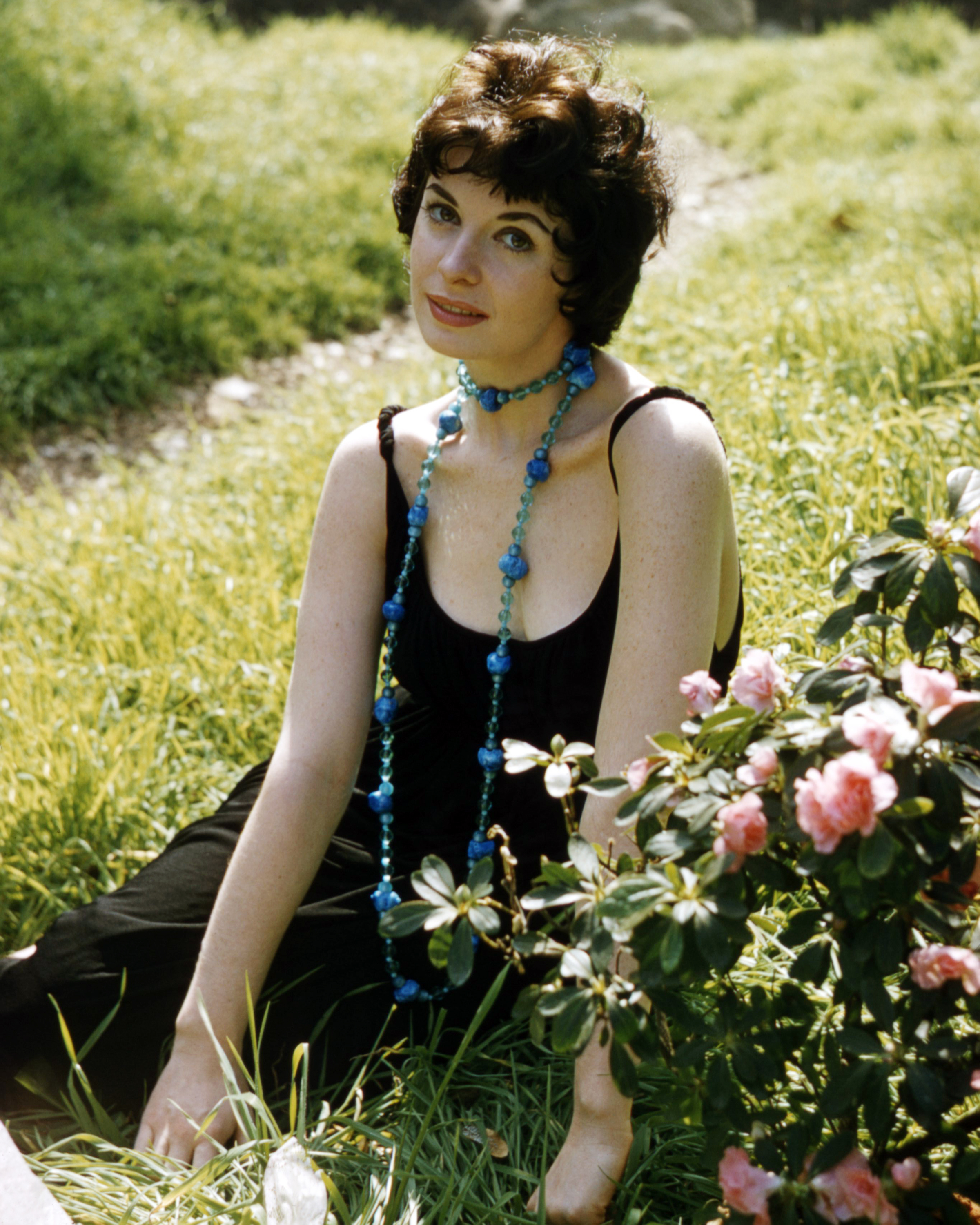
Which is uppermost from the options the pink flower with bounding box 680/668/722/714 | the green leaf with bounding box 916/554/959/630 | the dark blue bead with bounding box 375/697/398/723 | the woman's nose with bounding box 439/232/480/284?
the woman's nose with bounding box 439/232/480/284

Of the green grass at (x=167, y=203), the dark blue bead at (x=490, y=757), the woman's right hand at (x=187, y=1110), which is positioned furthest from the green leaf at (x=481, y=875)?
the green grass at (x=167, y=203)

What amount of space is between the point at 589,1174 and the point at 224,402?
424 cm

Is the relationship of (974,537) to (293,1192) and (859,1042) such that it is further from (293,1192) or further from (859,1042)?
(293,1192)

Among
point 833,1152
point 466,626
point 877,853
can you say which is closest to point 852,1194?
point 833,1152

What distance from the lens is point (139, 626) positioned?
3.27 metres

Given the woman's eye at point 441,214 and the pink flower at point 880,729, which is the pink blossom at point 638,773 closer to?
the pink flower at point 880,729

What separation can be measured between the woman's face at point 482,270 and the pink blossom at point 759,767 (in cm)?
88

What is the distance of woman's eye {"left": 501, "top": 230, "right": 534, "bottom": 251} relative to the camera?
1781 mm

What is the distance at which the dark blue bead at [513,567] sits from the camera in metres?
1.90

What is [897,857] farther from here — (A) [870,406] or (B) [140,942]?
(A) [870,406]

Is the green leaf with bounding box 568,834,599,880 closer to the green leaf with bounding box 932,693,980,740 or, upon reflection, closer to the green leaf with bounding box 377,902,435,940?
the green leaf with bounding box 377,902,435,940

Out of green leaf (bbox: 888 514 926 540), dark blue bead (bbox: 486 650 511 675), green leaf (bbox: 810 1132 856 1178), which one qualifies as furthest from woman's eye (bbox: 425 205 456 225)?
green leaf (bbox: 810 1132 856 1178)

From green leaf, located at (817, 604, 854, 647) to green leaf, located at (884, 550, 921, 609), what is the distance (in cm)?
5

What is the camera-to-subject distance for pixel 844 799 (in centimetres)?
103
